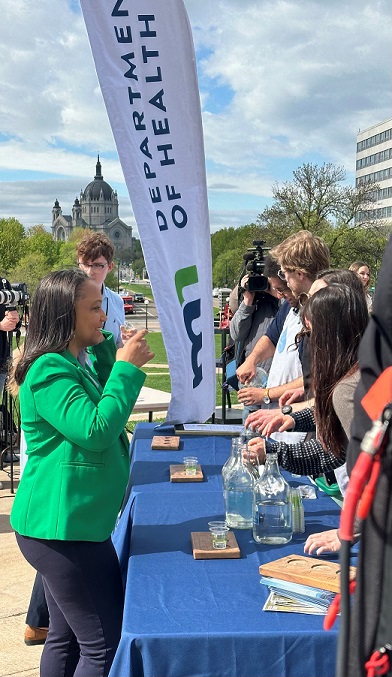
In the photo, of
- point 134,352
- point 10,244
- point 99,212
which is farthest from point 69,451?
point 99,212

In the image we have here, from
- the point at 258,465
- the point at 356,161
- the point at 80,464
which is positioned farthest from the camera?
the point at 356,161

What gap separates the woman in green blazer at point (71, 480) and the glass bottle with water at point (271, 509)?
440mm

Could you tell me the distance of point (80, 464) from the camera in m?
2.16

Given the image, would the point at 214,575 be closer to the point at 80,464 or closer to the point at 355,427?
the point at 80,464

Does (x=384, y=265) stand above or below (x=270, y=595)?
above

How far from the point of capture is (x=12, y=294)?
5.37 meters

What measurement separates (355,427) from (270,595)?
1.05m

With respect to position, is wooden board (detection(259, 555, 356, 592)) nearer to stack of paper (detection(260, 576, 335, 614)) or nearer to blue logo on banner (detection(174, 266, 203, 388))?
stack of paper (detection(260, 576, 335, 614))

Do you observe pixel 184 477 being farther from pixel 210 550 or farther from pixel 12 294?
pixel 12 294

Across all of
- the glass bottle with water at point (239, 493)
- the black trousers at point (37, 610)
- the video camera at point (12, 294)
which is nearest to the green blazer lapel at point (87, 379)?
the glass bottle with water at point (239, 493)

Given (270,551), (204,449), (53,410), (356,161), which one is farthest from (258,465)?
(356,161)

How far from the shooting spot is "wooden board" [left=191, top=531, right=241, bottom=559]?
6.92 feet

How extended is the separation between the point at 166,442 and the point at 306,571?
1.89m

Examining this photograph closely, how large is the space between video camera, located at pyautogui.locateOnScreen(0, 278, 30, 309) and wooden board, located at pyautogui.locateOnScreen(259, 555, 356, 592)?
3.77 metres
